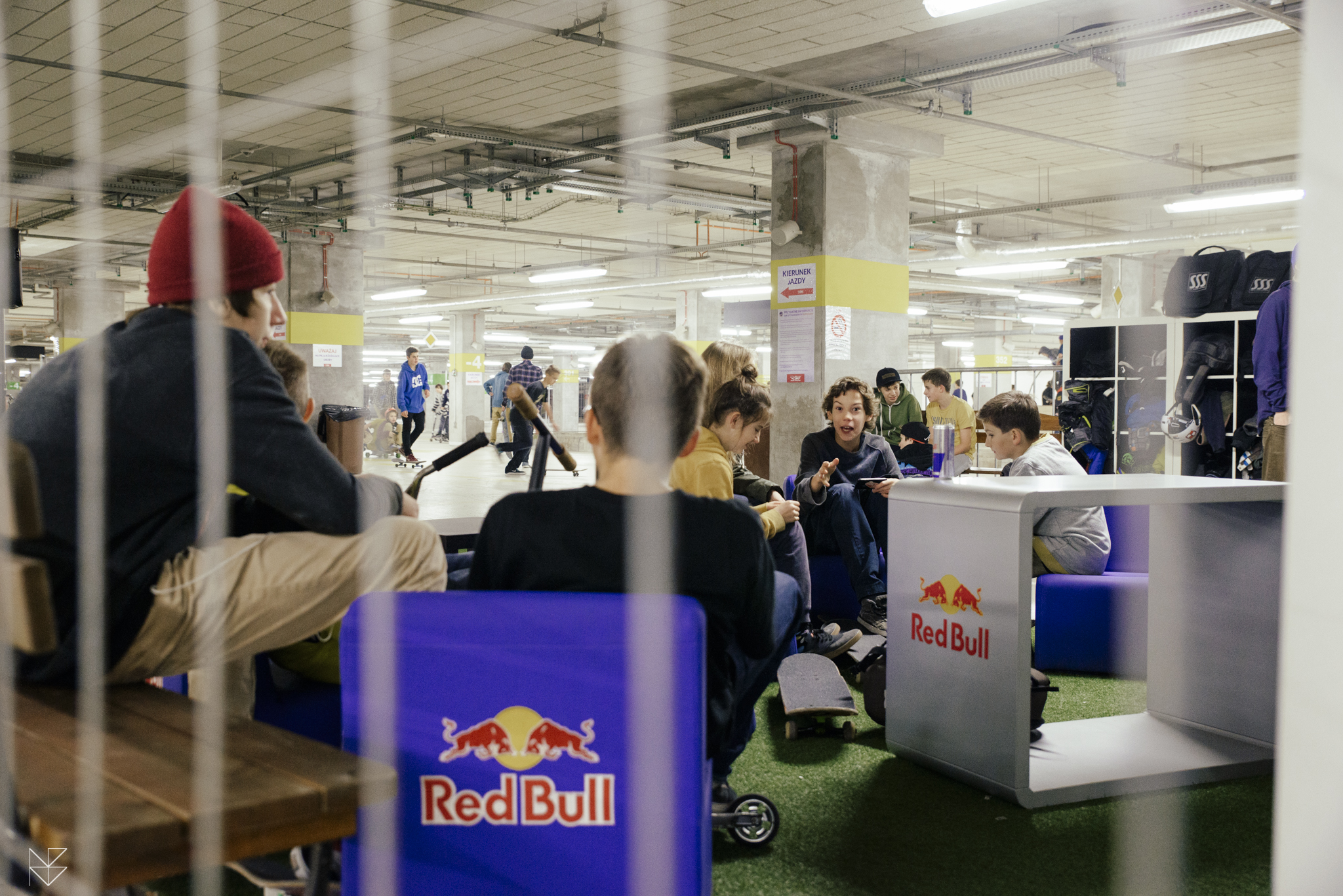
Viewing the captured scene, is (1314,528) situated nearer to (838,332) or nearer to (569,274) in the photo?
(838,332)

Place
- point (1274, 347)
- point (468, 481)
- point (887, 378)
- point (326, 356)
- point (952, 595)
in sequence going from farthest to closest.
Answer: point (326, 356) → point (468, 481) → point (887, 378) → point (1274, 347) → point (952, 595)

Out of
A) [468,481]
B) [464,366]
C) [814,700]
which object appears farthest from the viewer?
[464,366]

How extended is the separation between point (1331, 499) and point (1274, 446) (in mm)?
4655

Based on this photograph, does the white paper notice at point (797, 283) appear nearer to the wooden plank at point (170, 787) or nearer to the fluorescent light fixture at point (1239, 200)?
the fluorescent light fixture at point (1239, 200)

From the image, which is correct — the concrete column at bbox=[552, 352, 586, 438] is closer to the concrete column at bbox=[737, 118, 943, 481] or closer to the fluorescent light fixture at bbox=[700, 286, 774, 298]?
the fluorescent light fixture at bbox=[700, 286, 774, 298]

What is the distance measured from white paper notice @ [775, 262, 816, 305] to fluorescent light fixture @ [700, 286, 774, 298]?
7.54 metres

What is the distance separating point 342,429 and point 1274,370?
450 cm

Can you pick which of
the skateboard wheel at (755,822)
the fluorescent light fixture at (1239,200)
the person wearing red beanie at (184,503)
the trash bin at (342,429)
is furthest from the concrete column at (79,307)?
the skateboard wheel at (755,822)

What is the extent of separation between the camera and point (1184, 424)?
703 centimetres

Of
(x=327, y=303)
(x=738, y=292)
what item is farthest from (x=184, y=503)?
(x=738, y=292)

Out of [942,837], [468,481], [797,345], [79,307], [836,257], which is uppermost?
[79,307]

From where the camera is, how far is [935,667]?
278 centimetres

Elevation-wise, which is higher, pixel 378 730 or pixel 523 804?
pixel 378 730

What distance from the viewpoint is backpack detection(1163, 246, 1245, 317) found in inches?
275
